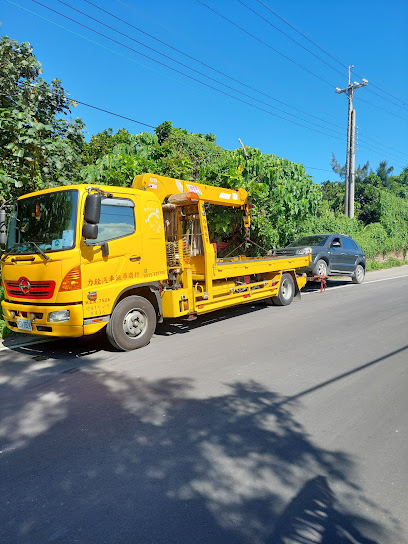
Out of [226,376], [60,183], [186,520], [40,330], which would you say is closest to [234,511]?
[186,520]

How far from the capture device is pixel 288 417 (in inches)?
149

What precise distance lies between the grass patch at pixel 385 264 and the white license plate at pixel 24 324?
19.7 metres

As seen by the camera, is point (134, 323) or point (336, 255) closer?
point (134, 323)

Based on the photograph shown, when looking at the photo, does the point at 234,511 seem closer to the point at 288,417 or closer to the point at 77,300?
the point at 288,417

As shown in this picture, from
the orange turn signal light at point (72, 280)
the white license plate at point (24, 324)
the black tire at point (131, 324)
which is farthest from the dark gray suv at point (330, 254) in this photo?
the white license plate at point (24, 324)

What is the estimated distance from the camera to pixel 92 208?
17.4 feet

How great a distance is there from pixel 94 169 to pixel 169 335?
592 cm

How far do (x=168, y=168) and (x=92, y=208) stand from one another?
23.0 feet

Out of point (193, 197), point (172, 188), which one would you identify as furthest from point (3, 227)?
point (193, 197)

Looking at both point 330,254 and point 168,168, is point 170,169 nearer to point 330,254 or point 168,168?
point 168,168

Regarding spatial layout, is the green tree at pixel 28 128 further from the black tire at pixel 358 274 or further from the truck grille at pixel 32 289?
the black tire at pixel 358 274

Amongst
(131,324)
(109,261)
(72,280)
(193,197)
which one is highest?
(193,197)

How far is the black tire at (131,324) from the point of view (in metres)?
5.88

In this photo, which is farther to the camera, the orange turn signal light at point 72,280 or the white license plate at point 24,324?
the white license plate at point 24,324
